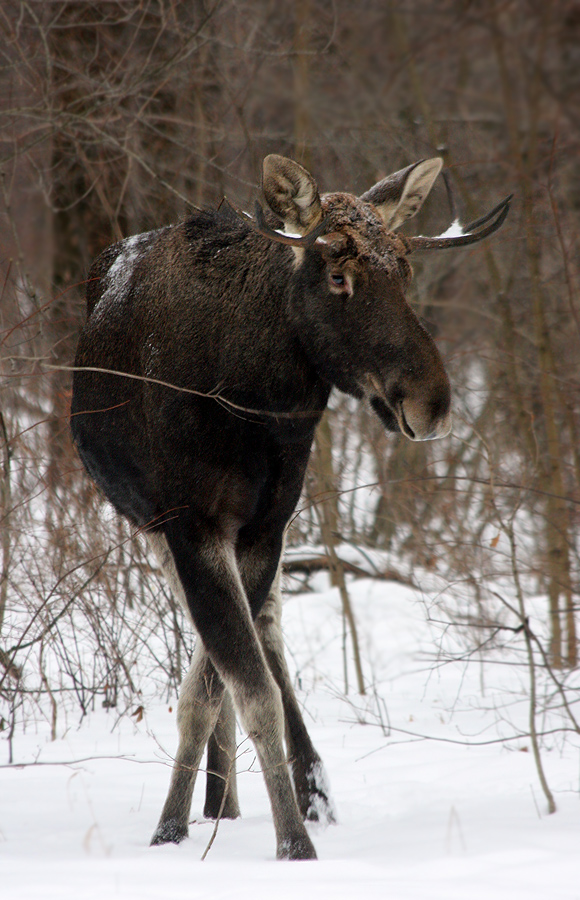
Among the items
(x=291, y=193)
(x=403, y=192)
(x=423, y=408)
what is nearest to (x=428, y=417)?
(x=423, y=408)

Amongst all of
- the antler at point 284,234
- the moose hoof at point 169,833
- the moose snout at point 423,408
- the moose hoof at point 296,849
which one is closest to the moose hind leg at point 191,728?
the moose hoof at point 169,833

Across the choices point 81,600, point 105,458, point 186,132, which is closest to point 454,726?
point 81,600

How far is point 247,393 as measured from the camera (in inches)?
143

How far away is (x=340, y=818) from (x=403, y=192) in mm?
2824

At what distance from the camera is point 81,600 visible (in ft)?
19.9

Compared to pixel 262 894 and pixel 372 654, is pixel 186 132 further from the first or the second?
pixel 262 894

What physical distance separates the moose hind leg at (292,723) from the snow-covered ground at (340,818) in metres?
0.18

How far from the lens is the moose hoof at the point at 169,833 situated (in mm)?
3656

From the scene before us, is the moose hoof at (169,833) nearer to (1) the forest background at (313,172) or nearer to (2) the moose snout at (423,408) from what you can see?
(2) the moose snout at (423,408)

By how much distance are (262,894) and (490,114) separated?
7.23 meters

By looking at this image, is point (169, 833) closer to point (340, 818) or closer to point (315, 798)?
point (315, 798)

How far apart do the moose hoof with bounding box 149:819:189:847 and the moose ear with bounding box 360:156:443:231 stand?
2662 mm

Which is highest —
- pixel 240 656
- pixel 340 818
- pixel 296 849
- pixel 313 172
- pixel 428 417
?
pixel 313 172

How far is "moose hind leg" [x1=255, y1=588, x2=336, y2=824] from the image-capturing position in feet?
13.7
